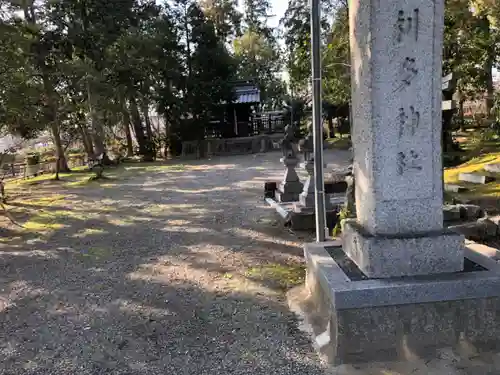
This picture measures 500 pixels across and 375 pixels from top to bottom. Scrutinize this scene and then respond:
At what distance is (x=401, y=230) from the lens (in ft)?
9.86

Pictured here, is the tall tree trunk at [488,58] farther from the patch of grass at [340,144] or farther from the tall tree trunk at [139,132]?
the tall tree trunk at [139,132]

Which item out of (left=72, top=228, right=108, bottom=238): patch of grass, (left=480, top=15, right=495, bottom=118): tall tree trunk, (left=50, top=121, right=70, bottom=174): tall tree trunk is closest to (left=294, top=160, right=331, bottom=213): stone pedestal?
(left=72, top=228, right=108, bottom=238): patch of grass

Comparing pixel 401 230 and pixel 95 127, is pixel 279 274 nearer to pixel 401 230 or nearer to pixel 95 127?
pixel 401 230

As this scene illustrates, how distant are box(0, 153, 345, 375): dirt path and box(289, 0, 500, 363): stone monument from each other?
1.60 ft

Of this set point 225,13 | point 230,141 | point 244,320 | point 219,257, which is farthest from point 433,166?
point 225,13

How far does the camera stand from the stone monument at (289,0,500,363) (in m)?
2.76

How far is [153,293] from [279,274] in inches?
51.8

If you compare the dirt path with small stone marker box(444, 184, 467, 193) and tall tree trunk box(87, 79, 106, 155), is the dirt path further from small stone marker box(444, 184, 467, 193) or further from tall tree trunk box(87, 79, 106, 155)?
tall tree trunk box(87, 79, 106, 155)

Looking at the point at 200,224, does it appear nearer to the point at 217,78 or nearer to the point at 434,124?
the point at 434,124

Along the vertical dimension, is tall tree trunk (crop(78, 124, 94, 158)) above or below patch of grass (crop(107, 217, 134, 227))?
above

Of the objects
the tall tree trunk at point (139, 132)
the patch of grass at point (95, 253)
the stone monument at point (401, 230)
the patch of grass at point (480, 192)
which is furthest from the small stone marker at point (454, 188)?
Result: the tall tree trunk at point (139, 132)

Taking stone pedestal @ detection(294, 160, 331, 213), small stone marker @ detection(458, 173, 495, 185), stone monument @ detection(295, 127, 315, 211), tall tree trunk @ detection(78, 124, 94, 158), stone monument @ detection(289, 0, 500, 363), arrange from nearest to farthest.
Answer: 1. stone monument @ detection(289, 0, 500, 363)
2. stone pedestal @ detection(294, 160, 331, 213)
3. stone monument @ detection(295, 127, 315, 211)
4. small stone marker @ detection(458, 173, 495, 185)
5. tall tree trunk @ detection(78, 124, 94, 158)

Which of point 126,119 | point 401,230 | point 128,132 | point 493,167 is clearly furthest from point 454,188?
point 128,132

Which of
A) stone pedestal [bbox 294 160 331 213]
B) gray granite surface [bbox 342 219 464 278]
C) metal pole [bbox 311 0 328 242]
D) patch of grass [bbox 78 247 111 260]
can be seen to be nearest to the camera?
gray granite surface [bbox 342 219 464 278]
